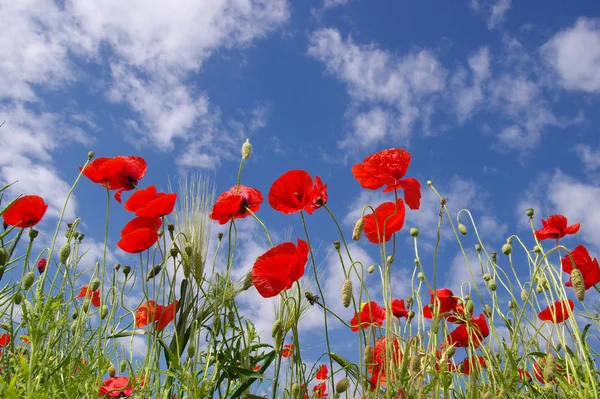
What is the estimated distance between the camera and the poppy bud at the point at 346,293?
1.82 metres

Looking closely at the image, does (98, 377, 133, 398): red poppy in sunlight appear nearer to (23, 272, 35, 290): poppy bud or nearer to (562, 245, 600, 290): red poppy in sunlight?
(23, 272, 35, 290): poppy bud

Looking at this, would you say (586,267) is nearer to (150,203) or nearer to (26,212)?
(150,203)

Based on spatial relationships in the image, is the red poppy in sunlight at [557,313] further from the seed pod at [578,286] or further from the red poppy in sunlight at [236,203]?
the red poppy in sunlight at [236,203]

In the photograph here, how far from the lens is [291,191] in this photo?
2.21 metres

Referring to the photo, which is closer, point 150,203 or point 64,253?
point 150,203

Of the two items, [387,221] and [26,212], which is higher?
[26,212]

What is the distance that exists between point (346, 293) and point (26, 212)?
5.02ft

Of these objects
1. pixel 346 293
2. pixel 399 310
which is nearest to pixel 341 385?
pixel 346 293

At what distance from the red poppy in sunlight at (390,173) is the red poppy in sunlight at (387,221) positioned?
0.06 metres

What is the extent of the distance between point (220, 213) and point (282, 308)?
1.48 feet

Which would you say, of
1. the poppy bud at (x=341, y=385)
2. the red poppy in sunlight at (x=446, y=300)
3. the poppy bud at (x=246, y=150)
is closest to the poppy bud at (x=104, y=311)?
the poppy bud at (x=246, y=150)

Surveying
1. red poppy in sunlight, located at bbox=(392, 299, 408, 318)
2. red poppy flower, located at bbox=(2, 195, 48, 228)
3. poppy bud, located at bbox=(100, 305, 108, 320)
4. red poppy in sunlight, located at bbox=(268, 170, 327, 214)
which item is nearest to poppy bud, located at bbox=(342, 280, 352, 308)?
red poppy in sunlight, located at bbox=(268, 170, 327, 214)

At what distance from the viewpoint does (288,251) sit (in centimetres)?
193

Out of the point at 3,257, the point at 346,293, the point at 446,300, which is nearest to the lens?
the point at 346,293
